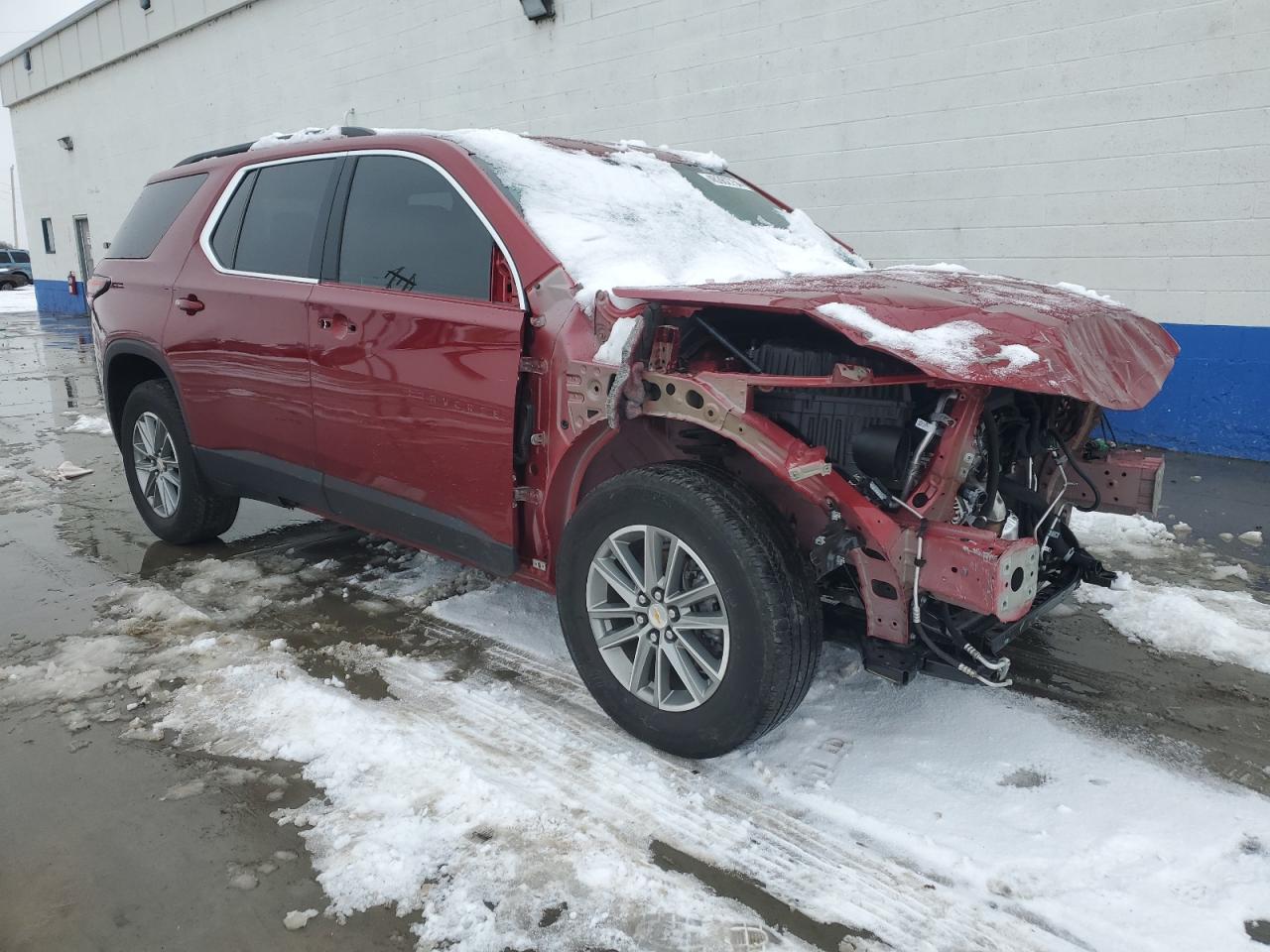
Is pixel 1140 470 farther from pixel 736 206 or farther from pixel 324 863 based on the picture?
pixel 324 863

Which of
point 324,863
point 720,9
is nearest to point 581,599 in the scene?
point 324,863

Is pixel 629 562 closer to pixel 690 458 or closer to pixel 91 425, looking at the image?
pixel 690 458

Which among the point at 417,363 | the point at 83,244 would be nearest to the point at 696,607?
the point at 417,363

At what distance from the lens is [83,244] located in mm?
22172

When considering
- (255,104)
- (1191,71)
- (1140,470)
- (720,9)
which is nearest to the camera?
(1140,470)

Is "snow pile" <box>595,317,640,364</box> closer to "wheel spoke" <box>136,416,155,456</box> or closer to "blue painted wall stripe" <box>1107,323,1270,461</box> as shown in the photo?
"wheel spoke" <box>136,416,155,456</box>

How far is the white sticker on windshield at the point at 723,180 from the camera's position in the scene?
419cm

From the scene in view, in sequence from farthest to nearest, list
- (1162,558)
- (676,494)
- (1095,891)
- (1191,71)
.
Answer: (1191,71)
(1162,558)
(676,494)
(1095,891)

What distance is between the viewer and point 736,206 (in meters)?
4.04

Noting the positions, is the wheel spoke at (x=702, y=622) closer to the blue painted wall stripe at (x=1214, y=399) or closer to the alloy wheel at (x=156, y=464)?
the alloy wheel at (x=156, y=464)

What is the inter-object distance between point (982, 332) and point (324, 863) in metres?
2.12

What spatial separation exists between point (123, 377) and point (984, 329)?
14.7ft

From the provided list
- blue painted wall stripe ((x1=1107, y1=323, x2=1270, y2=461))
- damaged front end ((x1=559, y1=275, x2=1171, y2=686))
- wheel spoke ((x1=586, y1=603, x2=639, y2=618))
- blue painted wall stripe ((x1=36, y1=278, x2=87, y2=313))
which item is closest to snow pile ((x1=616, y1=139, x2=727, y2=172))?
damaged front end ((x1=559, y1=275, x2=1171, y2=686))

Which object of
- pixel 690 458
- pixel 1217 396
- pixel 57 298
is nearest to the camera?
pixel 690 458
